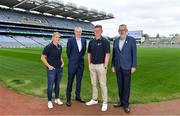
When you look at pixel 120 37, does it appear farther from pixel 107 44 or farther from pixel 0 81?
pixel 0 81

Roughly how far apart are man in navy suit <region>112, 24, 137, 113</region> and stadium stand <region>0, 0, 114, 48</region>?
60.5m

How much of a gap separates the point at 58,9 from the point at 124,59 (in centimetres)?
7831

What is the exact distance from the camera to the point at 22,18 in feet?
264

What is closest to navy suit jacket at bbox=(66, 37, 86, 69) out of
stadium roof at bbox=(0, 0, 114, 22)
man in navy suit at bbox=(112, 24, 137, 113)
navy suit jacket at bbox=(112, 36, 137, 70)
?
man in navy suit at bbox=(112, 24, 137, 113)

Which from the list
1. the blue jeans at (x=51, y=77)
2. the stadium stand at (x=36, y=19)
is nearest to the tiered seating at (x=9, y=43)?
the stadium stand at (x=36, y=19)

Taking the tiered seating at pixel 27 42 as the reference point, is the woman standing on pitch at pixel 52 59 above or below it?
above

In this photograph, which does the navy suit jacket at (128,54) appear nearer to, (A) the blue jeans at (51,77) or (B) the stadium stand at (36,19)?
(A) the blue jeans at (51,77)

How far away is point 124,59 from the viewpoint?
22.4 feet

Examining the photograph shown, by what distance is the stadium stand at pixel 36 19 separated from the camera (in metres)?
72.9

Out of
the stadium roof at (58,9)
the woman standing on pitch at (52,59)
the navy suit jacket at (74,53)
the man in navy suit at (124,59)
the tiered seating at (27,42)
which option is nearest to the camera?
the man in navy suit at (124,59)

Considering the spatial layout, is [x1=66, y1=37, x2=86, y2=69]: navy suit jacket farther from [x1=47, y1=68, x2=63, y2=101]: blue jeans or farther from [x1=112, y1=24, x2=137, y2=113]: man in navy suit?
[x1=112, y1=24, x2=137, y2=113]: man in navy suit

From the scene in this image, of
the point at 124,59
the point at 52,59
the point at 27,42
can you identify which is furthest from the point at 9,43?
the point at 124,59

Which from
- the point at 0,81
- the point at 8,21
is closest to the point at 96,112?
the point at 0,81

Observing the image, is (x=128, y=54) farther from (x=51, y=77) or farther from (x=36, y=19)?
(x=36, y=19)
